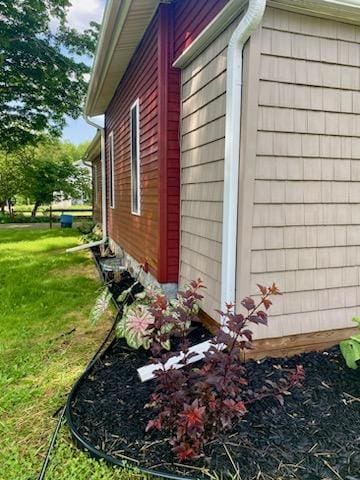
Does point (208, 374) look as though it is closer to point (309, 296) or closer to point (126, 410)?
point (126, 410)

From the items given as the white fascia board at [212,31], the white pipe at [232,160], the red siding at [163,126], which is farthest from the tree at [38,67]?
the white pipe at [232,160]

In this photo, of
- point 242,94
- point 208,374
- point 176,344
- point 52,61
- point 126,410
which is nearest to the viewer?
point 208,374

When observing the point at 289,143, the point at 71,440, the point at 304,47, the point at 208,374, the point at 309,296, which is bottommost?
the point at 71,440

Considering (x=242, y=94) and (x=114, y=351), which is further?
(x=114, y=351)

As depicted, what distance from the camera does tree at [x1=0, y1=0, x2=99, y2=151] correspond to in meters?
11.6

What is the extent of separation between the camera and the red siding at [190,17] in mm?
3061

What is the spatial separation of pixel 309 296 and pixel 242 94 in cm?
151

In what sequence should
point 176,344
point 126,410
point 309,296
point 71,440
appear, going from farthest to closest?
1. point 176,344
2. point 309,296
3. point 126,410
4. point 71,440

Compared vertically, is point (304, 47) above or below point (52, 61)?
below

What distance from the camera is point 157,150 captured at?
3.98 meters

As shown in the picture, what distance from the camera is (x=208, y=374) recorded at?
2.00 meters

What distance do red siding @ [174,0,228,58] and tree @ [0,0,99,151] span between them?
9.39 meters

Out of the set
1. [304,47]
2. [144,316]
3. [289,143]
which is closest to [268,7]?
[304,47]

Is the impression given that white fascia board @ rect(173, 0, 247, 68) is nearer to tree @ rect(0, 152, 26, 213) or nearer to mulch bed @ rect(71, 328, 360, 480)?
mulch bed @ rect(71, 328, 360, 480)
